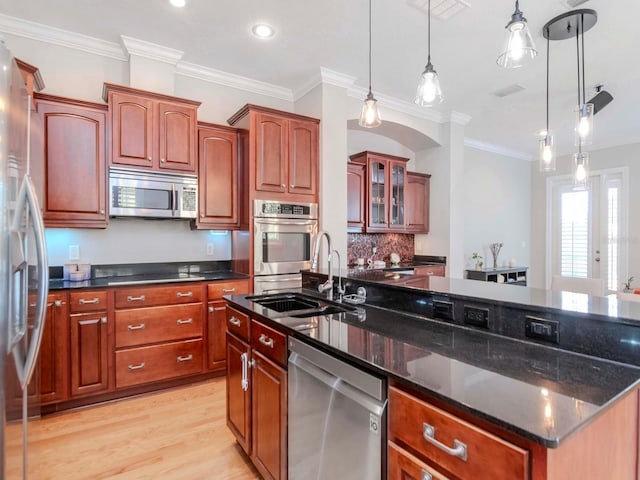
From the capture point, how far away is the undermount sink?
2.02 metres

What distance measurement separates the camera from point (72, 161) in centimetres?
283

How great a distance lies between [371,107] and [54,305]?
101 inches

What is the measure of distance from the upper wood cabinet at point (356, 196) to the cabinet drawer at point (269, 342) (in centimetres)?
275

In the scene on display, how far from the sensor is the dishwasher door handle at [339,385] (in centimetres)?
112

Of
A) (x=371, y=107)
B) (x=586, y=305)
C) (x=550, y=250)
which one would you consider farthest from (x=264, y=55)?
(x=550, y=250)

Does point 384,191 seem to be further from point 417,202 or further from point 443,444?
point 443,444

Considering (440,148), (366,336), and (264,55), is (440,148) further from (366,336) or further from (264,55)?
(366,336)

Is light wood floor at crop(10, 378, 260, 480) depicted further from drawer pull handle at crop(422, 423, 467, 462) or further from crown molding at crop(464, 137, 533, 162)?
crown molding at crop(464, 137, 533, 162)

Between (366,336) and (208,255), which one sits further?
(208,255)

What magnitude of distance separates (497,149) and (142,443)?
6.62 meters

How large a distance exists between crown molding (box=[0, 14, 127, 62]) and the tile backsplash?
3242mm

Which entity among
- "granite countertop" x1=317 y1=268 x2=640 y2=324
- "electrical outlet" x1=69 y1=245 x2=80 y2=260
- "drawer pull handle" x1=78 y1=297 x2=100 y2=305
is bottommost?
"drawer pull handle" x1=78 y1=297 x2=100 y2=305

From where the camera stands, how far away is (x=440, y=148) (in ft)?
16.7

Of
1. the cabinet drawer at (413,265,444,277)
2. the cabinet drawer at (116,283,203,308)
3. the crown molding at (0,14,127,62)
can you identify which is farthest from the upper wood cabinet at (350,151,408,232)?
the crown molding at (0,14,127,62)
